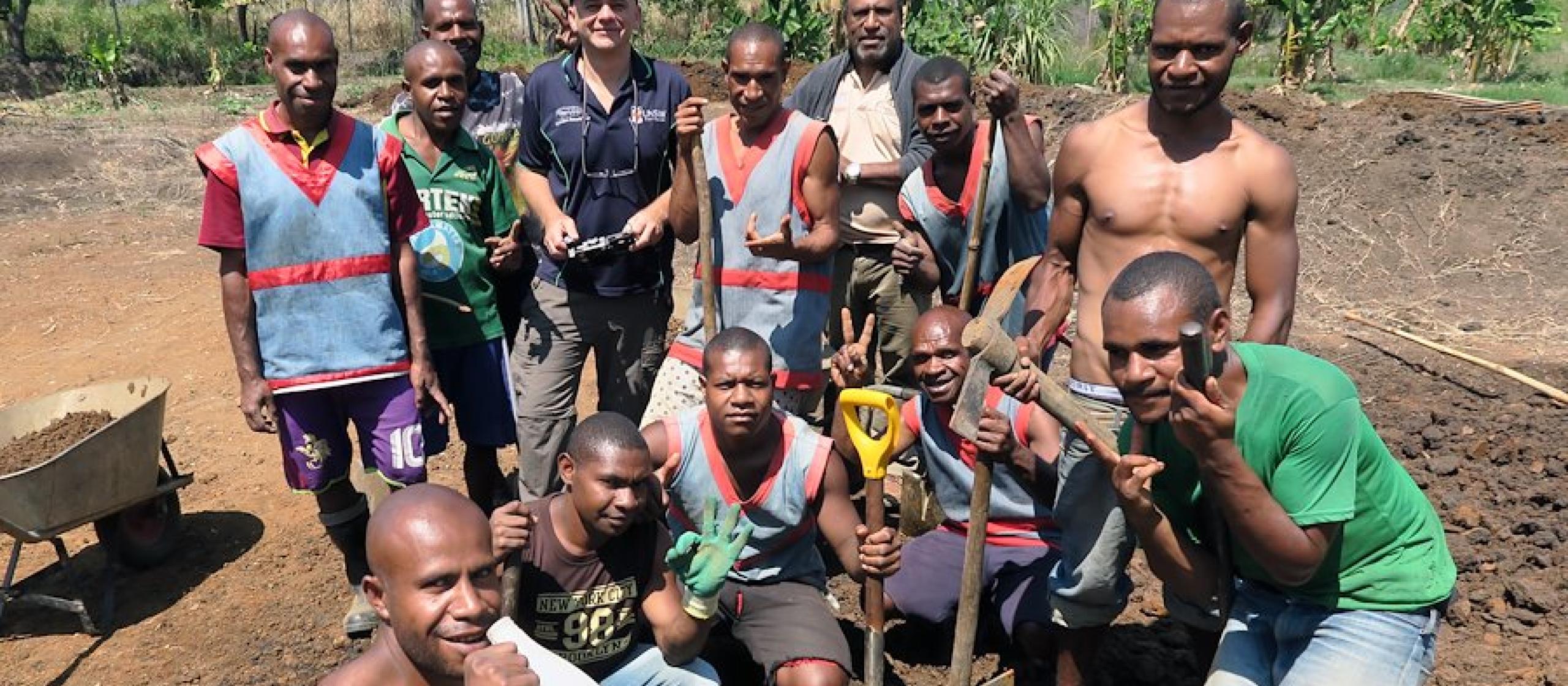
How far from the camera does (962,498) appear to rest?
3.94 meters

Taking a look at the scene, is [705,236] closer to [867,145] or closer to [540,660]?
[867,145]

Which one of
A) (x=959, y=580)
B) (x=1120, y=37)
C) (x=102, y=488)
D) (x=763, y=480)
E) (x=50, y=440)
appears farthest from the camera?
(x=1120, y=37)

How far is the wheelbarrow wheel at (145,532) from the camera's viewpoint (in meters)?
4.82

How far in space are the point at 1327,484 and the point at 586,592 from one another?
6.03 feet

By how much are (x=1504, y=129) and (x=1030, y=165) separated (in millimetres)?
8320

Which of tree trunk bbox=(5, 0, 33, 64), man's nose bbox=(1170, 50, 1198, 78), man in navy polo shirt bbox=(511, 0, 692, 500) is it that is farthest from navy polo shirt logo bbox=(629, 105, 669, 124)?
tree trunk bbox=(5, 0, 33, 64)

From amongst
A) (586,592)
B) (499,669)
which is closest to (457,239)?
(586,592)

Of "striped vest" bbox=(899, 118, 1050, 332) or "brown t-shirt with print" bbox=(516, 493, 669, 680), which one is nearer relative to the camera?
"brown t-shirt with print" bbox=(516, 493, 669, 680)

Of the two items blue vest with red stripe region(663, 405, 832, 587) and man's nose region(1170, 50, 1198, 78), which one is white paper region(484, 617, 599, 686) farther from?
man's nose region(1170, 50, 1198, 78)

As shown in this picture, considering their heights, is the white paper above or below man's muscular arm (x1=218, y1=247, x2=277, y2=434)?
below

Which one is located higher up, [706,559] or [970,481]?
[706,559]

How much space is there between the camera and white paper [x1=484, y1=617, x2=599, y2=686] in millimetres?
2441

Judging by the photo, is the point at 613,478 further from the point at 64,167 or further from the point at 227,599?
the point at 64,167

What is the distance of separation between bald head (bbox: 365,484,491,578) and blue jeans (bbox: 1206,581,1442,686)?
5.69 ft
